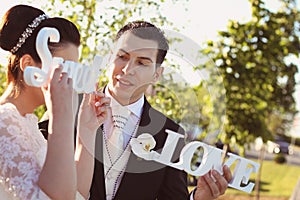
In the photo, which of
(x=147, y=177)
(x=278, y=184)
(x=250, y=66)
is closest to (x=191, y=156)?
(x=147, y=177)

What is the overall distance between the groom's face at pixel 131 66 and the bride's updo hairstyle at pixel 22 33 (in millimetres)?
472

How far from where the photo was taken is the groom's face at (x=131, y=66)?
235cm

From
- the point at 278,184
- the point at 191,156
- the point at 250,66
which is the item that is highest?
the point at 250,66

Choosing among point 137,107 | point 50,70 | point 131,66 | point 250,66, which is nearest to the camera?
point 50,70

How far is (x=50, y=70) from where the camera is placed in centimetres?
166

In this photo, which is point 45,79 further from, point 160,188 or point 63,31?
point 160,188

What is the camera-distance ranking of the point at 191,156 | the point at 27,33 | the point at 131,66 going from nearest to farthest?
the point at 27,33 → the point at 191,156 → the point at 131,66

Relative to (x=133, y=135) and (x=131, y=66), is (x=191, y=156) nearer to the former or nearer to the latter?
(x=133, y=135)

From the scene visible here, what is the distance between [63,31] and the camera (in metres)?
1.88

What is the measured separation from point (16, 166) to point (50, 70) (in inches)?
12.5

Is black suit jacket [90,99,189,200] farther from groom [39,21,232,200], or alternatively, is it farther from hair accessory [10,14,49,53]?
hair accessory [10,14,49,53]

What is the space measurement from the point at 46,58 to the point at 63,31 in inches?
8.6

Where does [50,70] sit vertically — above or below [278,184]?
above

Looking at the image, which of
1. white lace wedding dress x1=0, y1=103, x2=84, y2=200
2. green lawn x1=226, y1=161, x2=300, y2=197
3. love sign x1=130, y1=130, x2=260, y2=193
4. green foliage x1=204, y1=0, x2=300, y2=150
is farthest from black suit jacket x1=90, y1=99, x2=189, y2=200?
green lawn x1=226, y1=161, x2=300, y2=197
